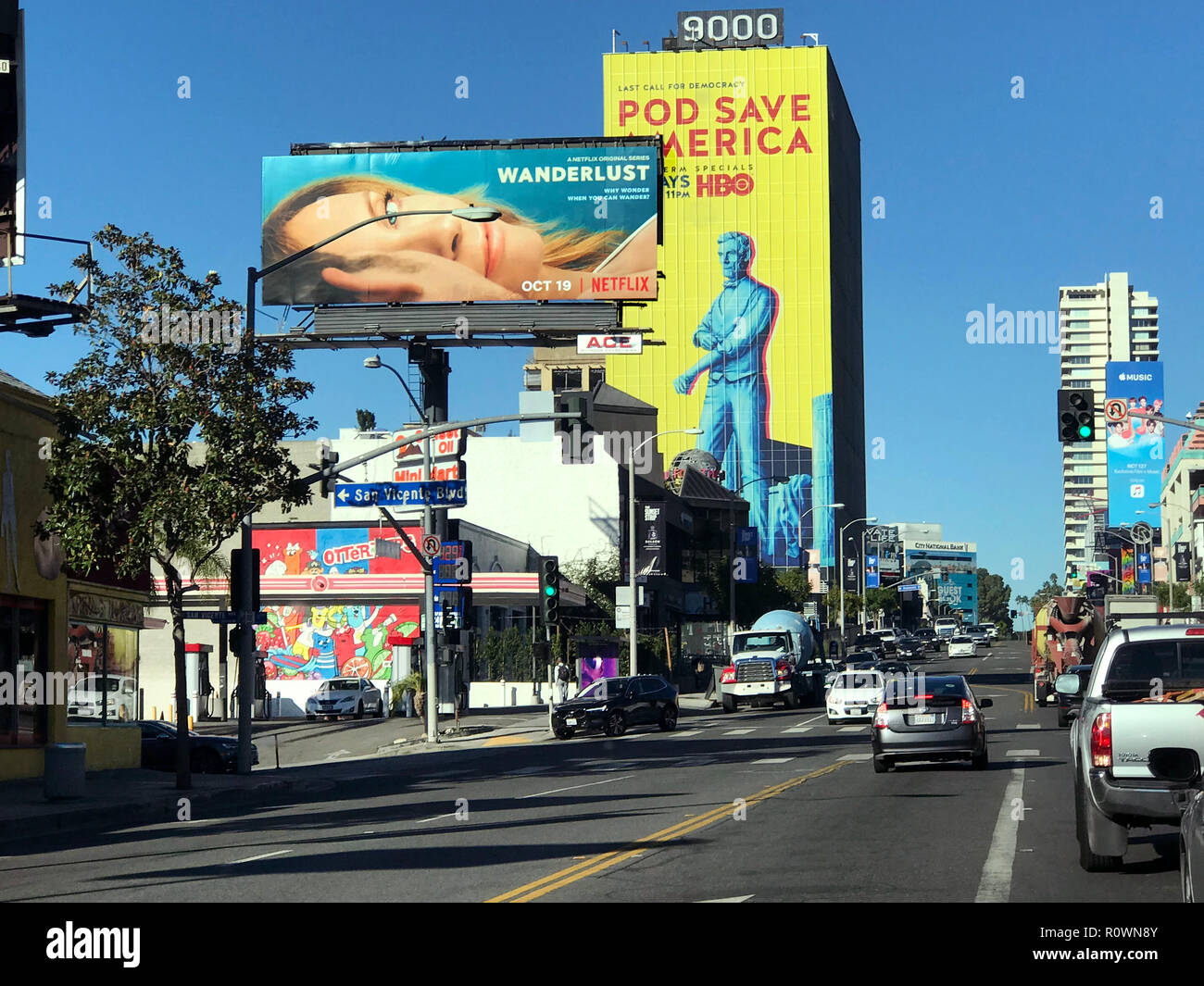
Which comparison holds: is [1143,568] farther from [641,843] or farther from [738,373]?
[641,843]

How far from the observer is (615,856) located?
15.2 m

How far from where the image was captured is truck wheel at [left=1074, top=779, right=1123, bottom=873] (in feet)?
41.8

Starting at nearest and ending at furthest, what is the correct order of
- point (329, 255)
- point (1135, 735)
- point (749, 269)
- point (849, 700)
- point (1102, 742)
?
1. point (1135, 735)
2. point (1102, 742)
3. point (849, 700)
4. point (329, 255)
5. point (749, 269)

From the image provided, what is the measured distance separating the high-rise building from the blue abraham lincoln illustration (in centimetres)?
15

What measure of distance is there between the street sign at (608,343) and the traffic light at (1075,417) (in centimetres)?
1881

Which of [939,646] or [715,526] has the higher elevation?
[715,526]

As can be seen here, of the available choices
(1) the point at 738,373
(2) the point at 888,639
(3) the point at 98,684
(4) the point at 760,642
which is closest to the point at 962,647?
(2) the point at 888,639

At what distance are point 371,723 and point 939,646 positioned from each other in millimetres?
85620

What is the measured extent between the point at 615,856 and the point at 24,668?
1783cm

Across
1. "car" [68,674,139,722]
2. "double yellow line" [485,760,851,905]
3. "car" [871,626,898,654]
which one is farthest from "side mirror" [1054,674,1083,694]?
"car" [871,626,898,654]

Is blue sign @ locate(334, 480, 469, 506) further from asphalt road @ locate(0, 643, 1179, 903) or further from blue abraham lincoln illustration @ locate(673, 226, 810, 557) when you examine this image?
blue abraham lincoln illustration @ locate(673, 226, 810, 557)

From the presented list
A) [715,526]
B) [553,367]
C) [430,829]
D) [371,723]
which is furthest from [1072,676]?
[553,367]

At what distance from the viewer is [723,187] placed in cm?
17025
